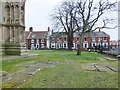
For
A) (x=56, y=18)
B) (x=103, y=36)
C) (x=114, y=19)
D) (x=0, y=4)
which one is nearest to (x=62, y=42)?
(x=103, y=36)

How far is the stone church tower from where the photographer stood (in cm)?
1123

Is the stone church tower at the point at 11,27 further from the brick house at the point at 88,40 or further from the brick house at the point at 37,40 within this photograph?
the brick house at the point at 37,40

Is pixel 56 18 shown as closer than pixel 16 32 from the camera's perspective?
No

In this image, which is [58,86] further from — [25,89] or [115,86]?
[115,86]

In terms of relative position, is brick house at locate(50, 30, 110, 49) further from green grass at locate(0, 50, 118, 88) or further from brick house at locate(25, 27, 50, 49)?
green grass at locate(0, 50, 118, 88)

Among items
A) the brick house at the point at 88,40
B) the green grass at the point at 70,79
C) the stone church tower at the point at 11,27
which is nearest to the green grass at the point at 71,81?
the green grass at the point at 70,79

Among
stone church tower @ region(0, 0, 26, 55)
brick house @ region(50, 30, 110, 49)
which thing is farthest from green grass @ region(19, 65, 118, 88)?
brick house @ region(50, 30, 110, 49)

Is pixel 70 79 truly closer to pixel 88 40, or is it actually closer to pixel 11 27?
pixel 11 27

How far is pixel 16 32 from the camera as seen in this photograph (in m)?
11.8

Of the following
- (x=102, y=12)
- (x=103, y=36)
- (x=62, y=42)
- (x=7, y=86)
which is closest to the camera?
(x=7, y=86)

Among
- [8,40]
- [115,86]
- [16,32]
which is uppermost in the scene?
[16,32]

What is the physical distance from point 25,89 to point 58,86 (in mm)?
839

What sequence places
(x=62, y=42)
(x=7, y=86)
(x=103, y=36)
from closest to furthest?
(x=7, y=86) → (x=103, y=36) → (x=62, y=42)

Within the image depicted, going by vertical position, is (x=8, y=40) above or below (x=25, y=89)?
above
